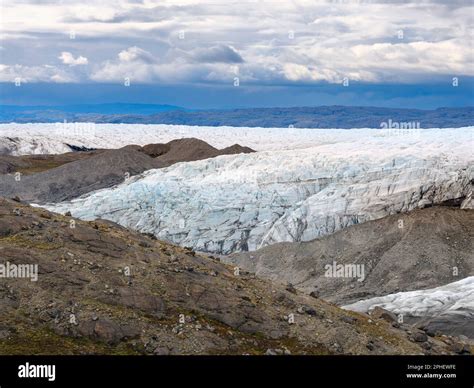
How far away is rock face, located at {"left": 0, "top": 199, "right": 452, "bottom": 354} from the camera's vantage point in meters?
20.0

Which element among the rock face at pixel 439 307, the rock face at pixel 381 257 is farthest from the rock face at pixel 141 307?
the rock face at pixel 381 257

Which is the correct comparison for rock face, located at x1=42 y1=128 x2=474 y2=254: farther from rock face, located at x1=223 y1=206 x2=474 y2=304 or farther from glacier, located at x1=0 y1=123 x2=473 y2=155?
glacier, located at x1=0 y1=123 x2=473 y2=155

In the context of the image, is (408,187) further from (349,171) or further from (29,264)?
(29,264)

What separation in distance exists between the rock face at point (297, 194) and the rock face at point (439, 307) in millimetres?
15367

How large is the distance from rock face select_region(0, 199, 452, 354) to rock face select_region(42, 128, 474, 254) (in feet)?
96.0

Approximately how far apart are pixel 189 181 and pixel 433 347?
4143cm

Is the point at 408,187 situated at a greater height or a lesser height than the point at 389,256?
greater

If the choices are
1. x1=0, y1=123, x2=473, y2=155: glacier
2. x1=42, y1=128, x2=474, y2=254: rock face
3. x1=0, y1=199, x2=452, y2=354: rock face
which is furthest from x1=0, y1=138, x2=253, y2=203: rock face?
x1=0, y1=199, x2=452, y2=354: rock face

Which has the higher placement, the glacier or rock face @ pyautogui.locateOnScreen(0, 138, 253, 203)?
the glacier

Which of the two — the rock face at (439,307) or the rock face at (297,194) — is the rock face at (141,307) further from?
the rock face at (297,194)

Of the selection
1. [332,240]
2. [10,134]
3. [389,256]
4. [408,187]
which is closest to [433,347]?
[389,256]

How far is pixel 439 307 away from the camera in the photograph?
113 ft

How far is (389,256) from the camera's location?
46.4m

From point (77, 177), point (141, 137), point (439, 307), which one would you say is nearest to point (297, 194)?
point (439, 307)
